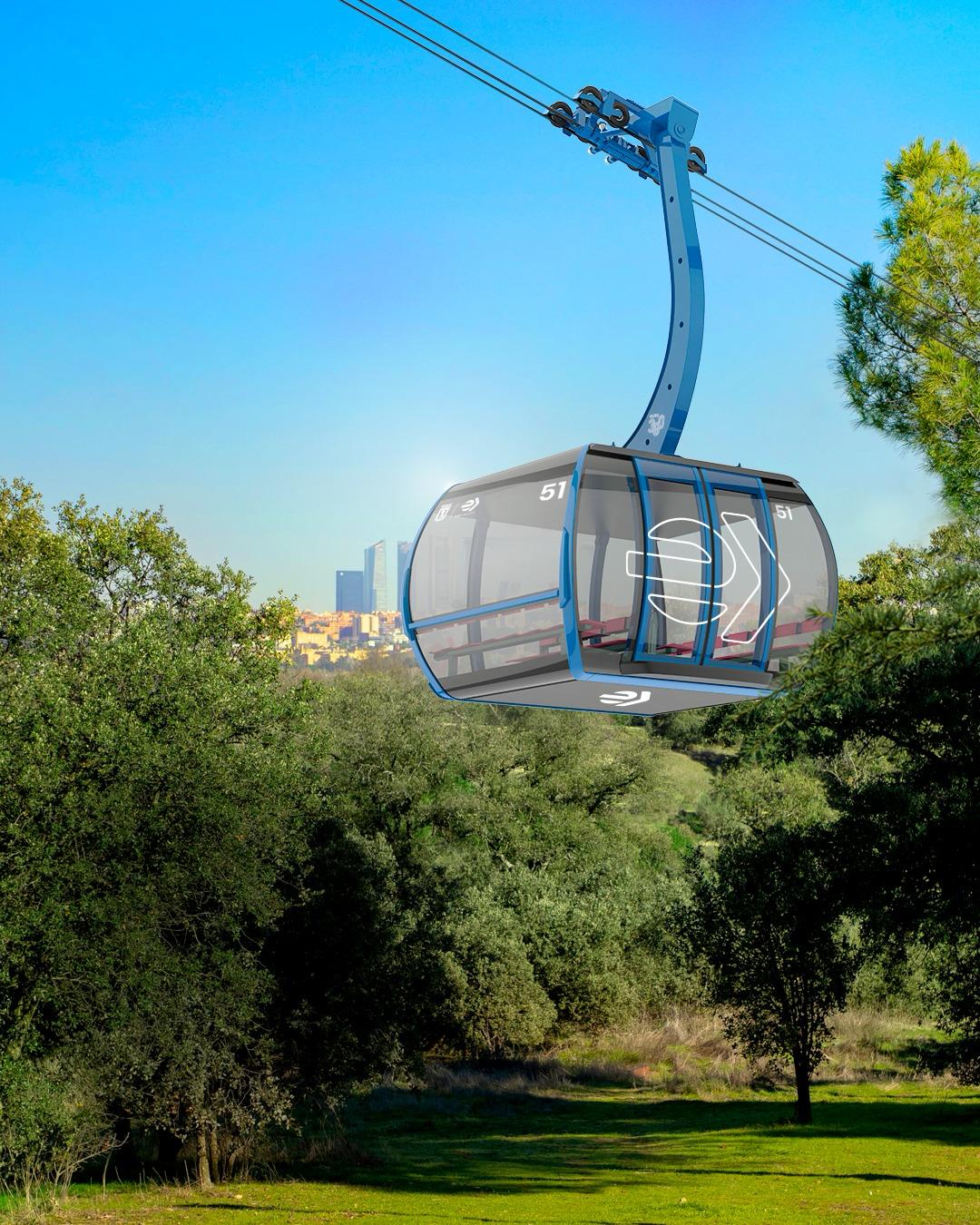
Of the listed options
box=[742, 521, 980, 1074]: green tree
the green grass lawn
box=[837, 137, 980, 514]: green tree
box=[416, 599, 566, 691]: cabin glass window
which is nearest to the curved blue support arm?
box=[416, 599, 566, 691]: cabin glass window

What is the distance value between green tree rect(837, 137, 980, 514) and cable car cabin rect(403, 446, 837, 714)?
29.4 feet

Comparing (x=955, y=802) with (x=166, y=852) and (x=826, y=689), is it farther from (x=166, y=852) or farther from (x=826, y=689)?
(x=166, y=852)

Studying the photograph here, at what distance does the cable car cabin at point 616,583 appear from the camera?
358 inches

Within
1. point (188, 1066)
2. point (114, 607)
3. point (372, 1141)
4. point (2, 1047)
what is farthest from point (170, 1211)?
point (114, 607)

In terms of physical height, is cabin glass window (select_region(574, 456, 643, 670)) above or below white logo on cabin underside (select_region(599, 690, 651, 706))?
above

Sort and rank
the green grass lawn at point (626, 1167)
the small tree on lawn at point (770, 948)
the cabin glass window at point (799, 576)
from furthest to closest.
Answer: the small tree on lawn at point (770, 948) < the green grass lawn at point (626, 1167) < the cabin glass window at point (799, 576)

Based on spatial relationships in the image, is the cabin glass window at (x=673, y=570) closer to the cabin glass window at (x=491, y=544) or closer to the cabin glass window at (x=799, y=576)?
the cabin glass window at (x=491, y=544)

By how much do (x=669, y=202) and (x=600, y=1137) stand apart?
81.5 ft

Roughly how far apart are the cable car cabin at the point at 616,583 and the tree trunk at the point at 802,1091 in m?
21.4

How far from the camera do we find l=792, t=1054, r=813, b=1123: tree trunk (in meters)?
28.8

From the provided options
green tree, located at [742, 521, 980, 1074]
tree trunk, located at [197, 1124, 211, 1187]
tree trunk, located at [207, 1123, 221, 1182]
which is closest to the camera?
green tree, located at [742, 521, 980, 1074]

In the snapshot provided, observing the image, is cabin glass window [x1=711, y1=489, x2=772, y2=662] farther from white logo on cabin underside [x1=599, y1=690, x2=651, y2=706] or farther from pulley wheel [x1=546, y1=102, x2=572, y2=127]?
pulley wheel [x1=546, y1=102, x2=572, y2=127]

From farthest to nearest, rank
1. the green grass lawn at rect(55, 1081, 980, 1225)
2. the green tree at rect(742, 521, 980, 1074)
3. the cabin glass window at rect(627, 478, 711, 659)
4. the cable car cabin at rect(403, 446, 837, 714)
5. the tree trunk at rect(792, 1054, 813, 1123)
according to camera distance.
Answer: the tree trunk at rect(792, 1054, 813, 1123) < the green grass lawn at rect(55, 1081, 980, 1225) < the green tree at rect(742, 521, 980, 1074) < the cabin glass window at rect(627, 478, 711, 659) < the cable car cabin at rect(403, 446, 837, 714)

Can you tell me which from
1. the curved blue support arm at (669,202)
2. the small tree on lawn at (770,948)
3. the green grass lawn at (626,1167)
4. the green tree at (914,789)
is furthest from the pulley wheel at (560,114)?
the small tree on lawn at (770,948)
